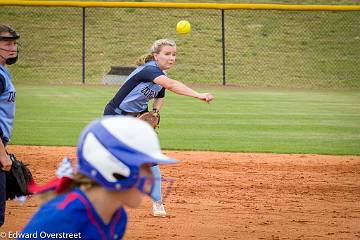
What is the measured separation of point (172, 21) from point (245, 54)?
10.7ft

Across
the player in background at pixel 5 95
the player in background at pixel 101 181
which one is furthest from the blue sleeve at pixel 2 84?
the player in background at pixel 101 181

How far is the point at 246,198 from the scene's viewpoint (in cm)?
865

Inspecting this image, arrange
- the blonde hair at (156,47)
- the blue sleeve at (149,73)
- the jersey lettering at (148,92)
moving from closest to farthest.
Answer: the blue sleeve at (149,73) < the blonde hair at (156,47) < the jersey lettering at (148,92)

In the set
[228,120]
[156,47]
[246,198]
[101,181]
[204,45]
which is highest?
[204,45]

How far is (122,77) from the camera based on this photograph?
76.9ft

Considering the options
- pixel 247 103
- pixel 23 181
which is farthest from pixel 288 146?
pixel 23 181

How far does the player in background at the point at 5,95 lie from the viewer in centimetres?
545

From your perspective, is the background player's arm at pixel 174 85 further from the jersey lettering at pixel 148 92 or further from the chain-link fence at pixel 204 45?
the chain-link fence at pixel 204 45

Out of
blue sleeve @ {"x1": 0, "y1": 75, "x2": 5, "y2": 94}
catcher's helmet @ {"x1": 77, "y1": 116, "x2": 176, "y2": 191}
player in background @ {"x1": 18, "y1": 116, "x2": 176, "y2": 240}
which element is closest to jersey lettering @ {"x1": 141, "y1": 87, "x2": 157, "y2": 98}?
blue sleeve @ {"x1": 0, "y1": 75, "x2": 5, "y2": 94}

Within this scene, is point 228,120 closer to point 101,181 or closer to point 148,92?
point 148,92

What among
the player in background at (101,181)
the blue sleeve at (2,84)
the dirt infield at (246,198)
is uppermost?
the blue sleeve at (2,84)

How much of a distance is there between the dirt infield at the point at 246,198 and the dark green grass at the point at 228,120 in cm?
102

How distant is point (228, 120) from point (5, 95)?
10.4 metres

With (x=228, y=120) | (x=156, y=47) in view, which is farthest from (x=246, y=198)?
(x=228, y=120)
